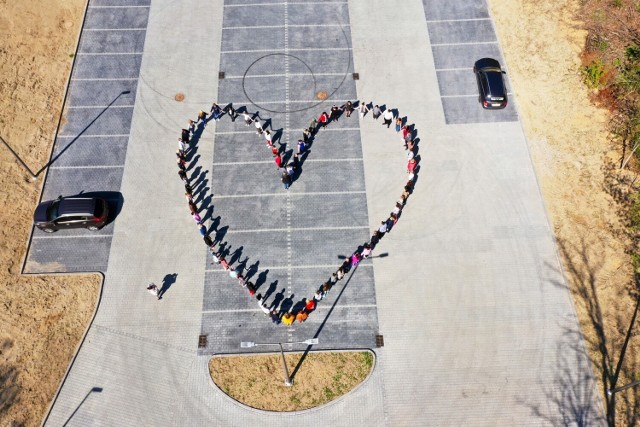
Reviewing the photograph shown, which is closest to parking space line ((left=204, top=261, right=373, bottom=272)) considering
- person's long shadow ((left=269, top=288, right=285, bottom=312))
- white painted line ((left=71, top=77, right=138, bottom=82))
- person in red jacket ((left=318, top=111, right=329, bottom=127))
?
person's long shadow ((left=269, top=288, right=285, bottom=312))

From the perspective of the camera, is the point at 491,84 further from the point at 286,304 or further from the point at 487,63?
the point at 286,304

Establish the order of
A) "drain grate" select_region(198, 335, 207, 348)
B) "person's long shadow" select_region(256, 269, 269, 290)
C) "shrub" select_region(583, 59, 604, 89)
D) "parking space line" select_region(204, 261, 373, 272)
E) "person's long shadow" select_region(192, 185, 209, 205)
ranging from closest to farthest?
1. "drain grate" select_region(198, 335, 207, 348)
2. "person's long shadow" select_region(256, 269, 269, 290)
3. "parking space line" select_region(204, 261, 373, 272)
4. "person's long shadow" select_region(192, 185, 209, 205)
5. "shrub" select_region(583, 59, 604, 89)

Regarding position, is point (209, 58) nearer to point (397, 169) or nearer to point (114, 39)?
point (114, 39)

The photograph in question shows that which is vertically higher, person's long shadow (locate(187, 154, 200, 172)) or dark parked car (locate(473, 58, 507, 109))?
dark parked car (locate(473, 58, 507, 109))

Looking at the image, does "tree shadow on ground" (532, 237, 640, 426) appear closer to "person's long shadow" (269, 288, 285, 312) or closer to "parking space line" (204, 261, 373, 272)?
"parking space line" (204, 261, 373, 272)

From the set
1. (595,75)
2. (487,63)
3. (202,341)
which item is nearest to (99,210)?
(202,341)

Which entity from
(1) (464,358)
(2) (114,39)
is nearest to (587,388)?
(1) (464,358)

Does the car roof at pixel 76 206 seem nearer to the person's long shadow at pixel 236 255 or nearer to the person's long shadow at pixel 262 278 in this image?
the person's long shadow at pixel 236 255

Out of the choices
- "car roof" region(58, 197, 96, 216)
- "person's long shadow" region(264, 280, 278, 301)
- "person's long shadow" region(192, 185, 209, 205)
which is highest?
"car roof" region(58, 197, 96, 216)
